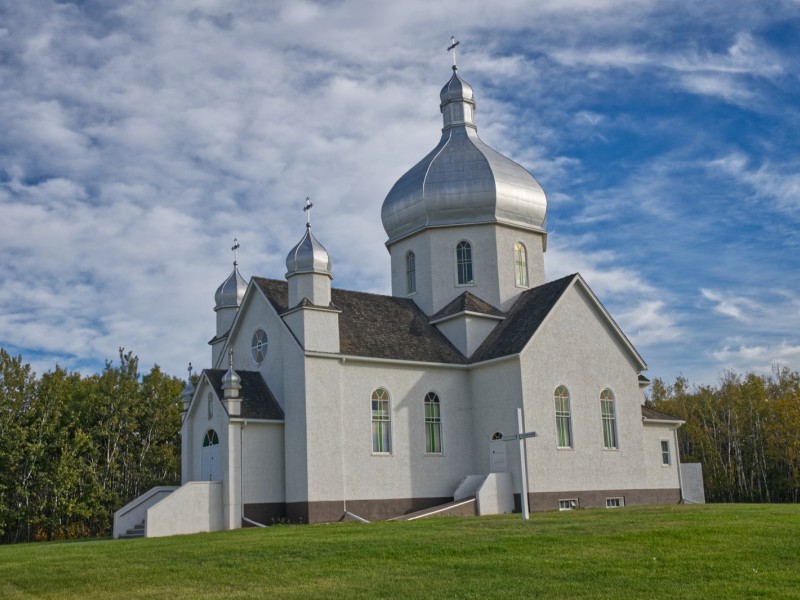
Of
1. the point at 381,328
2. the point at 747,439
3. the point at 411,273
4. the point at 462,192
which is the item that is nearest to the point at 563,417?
the point at 381,328

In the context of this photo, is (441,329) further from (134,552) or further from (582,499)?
(134,552)

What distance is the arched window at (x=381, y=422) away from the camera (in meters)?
29.2

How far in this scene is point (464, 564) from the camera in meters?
14.1

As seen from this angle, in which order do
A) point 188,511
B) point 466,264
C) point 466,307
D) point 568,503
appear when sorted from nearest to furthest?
point 188,511, point 568,503, point 466,307, point 466,264

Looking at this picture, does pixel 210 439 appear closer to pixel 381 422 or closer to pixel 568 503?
pixel 381 422

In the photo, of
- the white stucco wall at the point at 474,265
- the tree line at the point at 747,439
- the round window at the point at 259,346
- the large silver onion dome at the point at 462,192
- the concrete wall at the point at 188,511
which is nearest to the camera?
the concrete wall at the point at 188,511

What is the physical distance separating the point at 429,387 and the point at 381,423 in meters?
2.42

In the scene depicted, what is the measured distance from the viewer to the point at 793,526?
17.2 metres

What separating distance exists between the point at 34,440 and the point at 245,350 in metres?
10.3

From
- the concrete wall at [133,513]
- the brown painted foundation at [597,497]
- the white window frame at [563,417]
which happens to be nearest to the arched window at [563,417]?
the white window frame at [563,417]

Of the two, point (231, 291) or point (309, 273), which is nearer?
point (309, 273)

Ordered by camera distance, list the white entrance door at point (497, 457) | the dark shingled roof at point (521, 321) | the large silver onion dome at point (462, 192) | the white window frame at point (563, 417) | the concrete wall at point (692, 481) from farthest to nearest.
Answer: the concrete wall at point (692, 481)
the large silver onion dome at point (462, 192)
the dark shingled roof at point (521, 321)
the white window frame at point (563, 417)
the white entrance door at point (497, 457)

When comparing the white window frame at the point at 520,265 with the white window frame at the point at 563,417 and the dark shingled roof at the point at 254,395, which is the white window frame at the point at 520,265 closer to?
the white window frame at the point at 563,417

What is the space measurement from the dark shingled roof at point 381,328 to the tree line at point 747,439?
2830 cm
